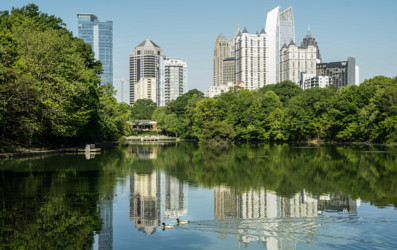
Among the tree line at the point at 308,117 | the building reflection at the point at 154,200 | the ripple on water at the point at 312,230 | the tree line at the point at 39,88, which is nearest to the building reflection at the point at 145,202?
A: the building reflection at the point at 154,200

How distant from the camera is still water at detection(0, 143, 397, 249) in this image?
1413cm

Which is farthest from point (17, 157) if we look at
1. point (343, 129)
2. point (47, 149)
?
point (343, 129)

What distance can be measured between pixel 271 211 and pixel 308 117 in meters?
76.2

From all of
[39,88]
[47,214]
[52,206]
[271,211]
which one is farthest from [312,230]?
[39,88]

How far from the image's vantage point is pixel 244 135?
3979 inches

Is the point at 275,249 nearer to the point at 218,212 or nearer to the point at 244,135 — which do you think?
the point at 218,212

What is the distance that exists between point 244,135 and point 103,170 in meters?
69.5

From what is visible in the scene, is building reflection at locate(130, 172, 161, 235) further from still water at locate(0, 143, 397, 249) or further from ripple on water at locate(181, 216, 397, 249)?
ripple on water at locate(181, 216, 397, 249)

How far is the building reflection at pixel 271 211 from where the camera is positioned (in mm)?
14616

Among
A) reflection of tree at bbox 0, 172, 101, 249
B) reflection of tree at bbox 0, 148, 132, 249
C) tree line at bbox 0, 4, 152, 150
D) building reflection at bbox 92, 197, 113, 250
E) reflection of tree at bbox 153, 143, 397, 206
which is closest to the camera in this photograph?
building reflection at bbox 92, 197, 113, 250

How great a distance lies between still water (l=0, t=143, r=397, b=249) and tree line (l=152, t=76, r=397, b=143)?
155 feet

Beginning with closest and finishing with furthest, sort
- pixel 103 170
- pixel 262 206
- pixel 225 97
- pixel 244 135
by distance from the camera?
pixel 262 206, pixel 103 170, pixel 244 135, pixel 225 97

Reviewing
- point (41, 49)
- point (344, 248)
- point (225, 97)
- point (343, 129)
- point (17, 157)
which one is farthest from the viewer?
point (225, 97)

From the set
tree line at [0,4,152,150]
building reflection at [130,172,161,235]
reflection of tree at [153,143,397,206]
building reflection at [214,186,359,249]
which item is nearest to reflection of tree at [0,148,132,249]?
building reflection at [130,172,161,235]
